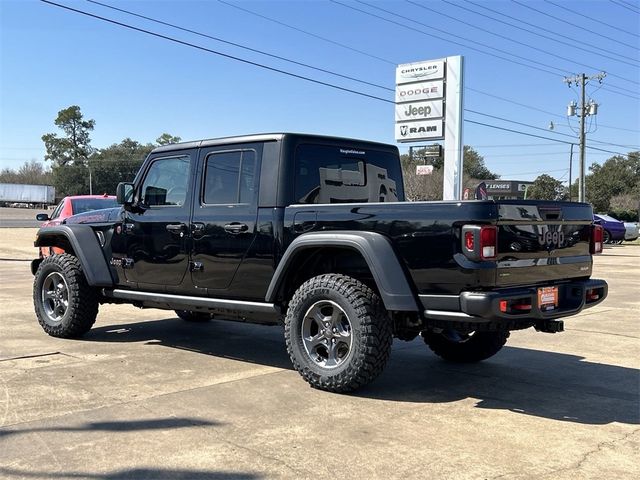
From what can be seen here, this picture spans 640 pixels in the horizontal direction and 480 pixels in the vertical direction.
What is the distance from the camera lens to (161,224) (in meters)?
6.12

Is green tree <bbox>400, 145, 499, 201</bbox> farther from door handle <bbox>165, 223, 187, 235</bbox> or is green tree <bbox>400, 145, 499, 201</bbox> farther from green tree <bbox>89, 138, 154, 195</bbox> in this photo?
green tree <bbox>89, 138, 154, 195</bbox>

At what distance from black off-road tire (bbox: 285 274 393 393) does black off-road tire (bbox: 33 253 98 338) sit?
285 cm

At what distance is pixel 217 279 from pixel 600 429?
3319 mm

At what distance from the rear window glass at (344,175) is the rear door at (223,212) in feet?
1.35

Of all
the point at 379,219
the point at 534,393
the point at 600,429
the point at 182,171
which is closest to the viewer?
the point at 600,429

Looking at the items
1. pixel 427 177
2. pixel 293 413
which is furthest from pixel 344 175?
pixel 427 177

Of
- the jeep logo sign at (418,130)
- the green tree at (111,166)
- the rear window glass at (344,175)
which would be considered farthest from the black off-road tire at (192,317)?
the green tree at (111,166)

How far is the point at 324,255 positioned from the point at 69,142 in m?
118

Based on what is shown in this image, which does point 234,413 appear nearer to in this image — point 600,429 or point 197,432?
point 197,432

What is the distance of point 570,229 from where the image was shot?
4938 mm

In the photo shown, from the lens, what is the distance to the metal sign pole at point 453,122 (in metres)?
21.1

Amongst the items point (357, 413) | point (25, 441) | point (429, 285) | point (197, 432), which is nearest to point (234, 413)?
point (197, 432)

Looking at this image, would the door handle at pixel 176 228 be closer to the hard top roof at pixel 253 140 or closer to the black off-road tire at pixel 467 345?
the hard top roof at pixel 253 140

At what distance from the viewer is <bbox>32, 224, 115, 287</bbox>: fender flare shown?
6.66 m
